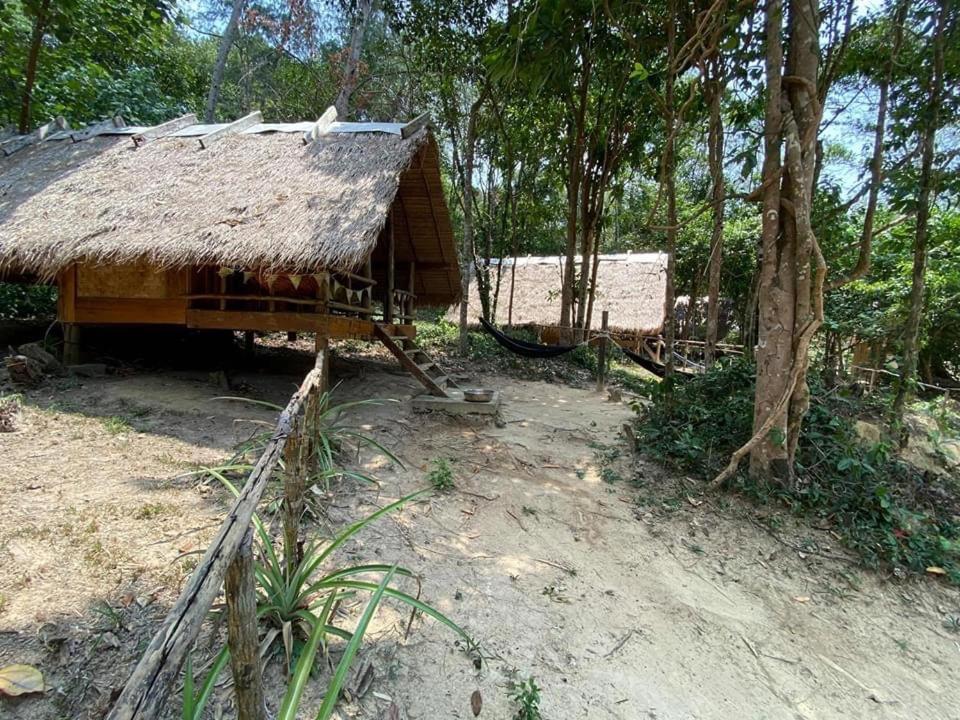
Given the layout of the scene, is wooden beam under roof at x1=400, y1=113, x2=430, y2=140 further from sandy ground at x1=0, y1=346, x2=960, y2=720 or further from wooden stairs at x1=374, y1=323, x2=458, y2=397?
sandy ground at x1=0, y1=346, x2=960, y2=720

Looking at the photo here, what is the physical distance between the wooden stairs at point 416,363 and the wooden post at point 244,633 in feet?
12.3

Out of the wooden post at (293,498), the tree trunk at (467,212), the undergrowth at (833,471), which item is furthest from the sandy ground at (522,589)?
the tree trunk at (467,212)

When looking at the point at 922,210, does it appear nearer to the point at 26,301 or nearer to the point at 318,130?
the point at 318,130

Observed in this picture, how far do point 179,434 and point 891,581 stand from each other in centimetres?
442

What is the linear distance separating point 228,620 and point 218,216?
4.29 meters

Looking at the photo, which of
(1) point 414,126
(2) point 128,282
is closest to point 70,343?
(2) point 128,282

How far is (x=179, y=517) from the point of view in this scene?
2.24 m

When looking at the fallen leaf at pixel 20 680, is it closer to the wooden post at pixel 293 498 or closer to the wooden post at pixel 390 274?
the wooden post at pixel 293 498

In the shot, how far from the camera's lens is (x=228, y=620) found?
809 mm

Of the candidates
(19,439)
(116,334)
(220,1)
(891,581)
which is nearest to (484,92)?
(116,334)

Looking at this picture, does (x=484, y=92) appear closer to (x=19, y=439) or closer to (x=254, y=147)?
(x=254, y=147)

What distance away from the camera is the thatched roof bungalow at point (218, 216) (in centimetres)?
399

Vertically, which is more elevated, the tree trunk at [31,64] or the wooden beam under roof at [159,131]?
the tree trunk at [31,64]

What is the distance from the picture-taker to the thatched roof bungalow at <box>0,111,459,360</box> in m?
3.99
